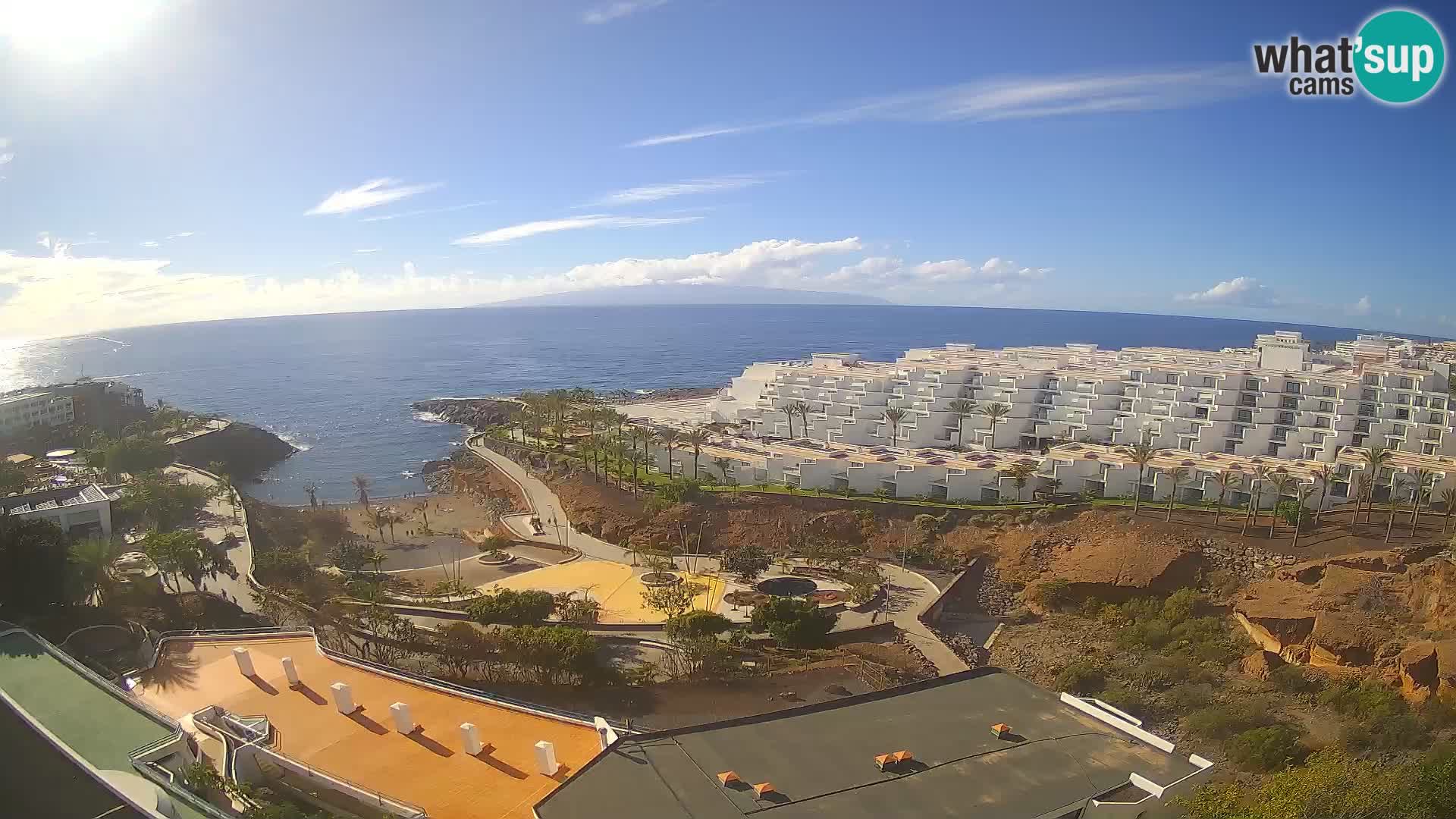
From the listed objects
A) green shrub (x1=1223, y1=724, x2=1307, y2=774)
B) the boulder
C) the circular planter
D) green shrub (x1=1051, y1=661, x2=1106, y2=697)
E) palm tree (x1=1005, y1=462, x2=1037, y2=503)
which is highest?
palm tree (x1=1005, y1=462, x2=1037, y2=503)

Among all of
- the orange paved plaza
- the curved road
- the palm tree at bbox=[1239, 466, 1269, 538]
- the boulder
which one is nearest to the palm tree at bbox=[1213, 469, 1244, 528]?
the palm tree at bbox=[1239, 466, 1269, 538]

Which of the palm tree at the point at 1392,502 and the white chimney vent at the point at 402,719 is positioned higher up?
the white chimney vent at the point at 402,719

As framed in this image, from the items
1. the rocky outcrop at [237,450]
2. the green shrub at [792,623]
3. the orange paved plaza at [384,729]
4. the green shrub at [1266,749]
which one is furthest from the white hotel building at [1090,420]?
the rocky outcrop at [237,450]

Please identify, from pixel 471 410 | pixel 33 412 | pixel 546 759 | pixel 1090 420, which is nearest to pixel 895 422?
pixel 1090 420

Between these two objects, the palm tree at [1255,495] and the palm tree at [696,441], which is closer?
the palm tree at [1255,495]

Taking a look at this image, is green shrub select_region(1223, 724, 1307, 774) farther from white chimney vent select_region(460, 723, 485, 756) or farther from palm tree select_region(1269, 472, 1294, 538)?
white chimney vent select_region(460, 723, 485, 756)

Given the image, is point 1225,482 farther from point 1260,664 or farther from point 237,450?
point 237,450

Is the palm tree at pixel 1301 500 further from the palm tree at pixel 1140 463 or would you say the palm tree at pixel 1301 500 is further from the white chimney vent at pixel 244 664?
the white chimney vent at pixel 244 664
